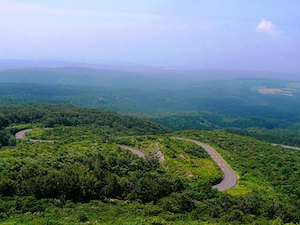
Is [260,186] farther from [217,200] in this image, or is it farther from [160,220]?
[160,220]

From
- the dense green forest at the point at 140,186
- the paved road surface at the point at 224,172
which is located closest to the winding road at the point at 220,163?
the paved road surface at the point at 224,172

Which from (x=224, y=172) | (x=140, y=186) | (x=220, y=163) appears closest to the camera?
(x=140, y=186)

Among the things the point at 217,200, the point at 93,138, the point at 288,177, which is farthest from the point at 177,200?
the point at 93,138

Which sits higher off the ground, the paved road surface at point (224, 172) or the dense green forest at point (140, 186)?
the dense green forest at point (140, 186)

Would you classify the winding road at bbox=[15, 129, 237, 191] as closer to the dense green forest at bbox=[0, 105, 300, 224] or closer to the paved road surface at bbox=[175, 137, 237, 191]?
the paved road surface at bbox=[175, 137, 237, 191]

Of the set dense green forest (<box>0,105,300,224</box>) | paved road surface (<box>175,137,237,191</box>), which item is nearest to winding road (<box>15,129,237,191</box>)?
paved road surface (<box>175,137,237,191</box>)

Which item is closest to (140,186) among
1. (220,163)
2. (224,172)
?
(224,172)

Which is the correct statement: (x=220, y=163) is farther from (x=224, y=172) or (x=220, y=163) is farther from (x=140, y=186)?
(x=140, y=186)

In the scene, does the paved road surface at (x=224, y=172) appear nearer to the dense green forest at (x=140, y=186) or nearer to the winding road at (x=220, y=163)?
the winding road at (x=220, y=163)
